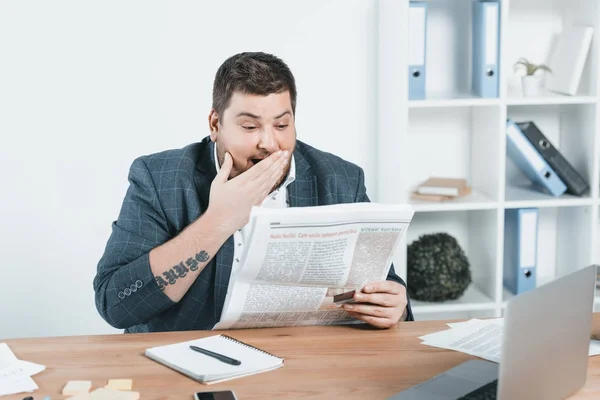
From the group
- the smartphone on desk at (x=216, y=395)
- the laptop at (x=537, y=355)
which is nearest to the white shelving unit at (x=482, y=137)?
the laptop at (x=537, y=355)

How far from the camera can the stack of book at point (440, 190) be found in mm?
3068

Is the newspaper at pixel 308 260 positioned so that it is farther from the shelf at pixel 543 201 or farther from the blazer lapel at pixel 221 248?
the shelf at pixel 543 201

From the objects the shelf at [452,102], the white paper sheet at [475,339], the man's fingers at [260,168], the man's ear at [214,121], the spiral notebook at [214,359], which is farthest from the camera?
the shelf at [452,102]

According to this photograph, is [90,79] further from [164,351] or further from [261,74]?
[164,351]

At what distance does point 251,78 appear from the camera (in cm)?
199

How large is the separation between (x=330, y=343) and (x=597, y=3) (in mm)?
1918

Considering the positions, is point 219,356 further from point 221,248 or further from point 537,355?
point 537,355

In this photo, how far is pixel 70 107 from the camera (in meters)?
3.00

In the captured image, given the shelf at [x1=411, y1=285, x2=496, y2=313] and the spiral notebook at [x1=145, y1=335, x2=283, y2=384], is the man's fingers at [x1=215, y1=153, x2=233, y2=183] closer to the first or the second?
the spiral notebook at [x1=145, y1=335, x2=283, y2=384]

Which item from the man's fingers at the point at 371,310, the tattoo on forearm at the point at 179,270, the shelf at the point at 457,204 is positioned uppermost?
the tattoo on forearm at the point at 179,270

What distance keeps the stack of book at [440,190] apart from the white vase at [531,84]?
409 millimetres

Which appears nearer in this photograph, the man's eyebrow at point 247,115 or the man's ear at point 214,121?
the man's eyebrow at point 247,115

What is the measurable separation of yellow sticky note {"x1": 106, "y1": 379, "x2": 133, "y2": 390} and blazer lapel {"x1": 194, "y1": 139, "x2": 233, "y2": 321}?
22.1 inches

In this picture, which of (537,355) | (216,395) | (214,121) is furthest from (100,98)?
(537,355)
